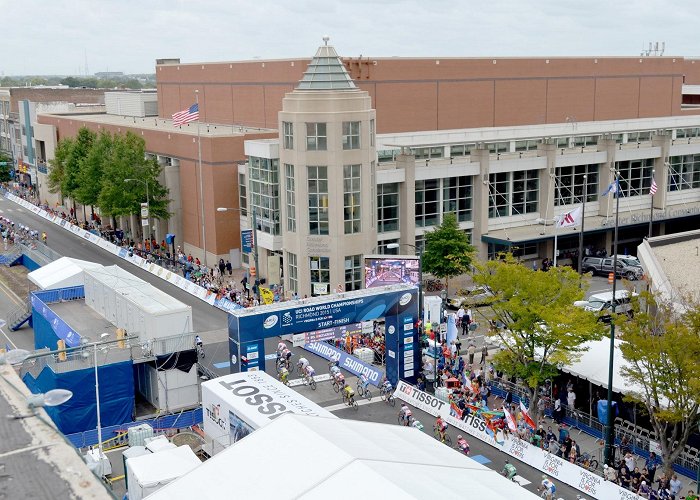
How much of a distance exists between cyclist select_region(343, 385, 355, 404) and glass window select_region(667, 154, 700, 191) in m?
42.2

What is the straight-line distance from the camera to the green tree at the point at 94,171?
71.7m

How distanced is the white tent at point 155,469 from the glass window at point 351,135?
85.3ft

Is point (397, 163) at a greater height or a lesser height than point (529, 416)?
greater

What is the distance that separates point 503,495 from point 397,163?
126 feet

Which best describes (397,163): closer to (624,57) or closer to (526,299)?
(526,299)

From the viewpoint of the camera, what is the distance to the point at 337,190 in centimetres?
4794

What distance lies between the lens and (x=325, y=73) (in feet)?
158

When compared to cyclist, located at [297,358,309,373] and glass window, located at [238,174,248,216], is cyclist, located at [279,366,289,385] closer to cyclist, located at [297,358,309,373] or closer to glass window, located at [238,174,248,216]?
cyclist, located at [297,358,309,373]

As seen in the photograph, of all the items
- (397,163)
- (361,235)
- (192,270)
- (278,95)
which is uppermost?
(278,95)

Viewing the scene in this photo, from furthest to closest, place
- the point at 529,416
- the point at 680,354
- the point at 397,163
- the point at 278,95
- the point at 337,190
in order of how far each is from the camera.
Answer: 1. the point at 278,95
2. the point at 397,163
3. the point at 337,190
4. the point at 529,416
5. the point at 680,354

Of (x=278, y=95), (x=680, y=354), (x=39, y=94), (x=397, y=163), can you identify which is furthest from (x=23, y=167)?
(x=680, y=354)

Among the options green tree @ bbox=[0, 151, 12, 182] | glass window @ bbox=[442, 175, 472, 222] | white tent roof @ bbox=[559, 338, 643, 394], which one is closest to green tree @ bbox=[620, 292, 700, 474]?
white tent roof @ bbox=[559, 338, 643, 394]

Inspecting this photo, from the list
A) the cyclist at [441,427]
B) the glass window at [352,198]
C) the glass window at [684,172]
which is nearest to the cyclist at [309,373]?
the cyclist at [441,427]

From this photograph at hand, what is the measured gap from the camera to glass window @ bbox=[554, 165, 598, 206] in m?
61.1
